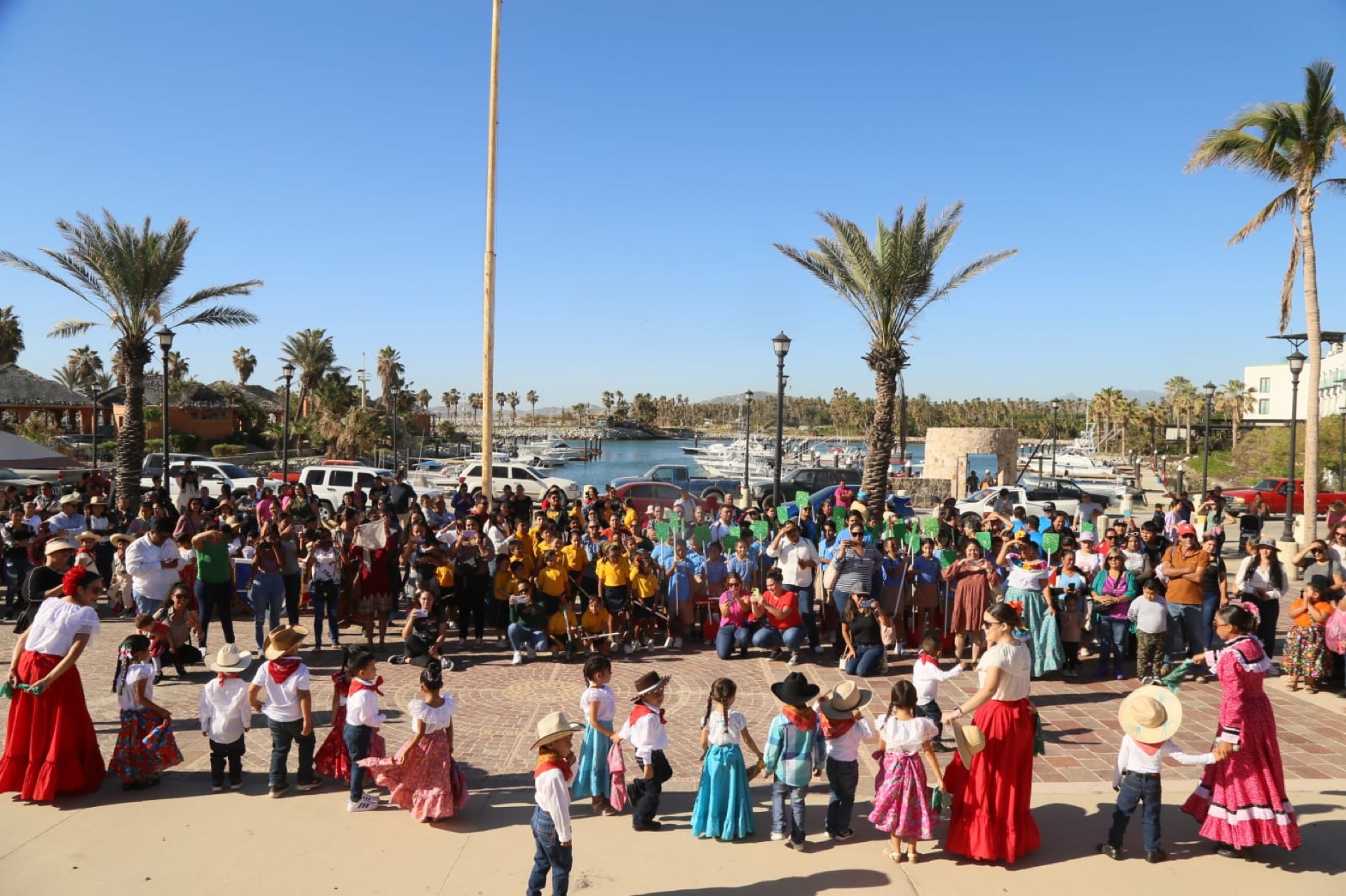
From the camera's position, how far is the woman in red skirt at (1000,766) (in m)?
5.33

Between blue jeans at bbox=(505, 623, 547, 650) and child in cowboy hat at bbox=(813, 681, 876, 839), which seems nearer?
child in cowboy hat at bbox=(813, 681, 876, 839)

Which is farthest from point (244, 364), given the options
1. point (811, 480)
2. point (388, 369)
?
point (811, 480)

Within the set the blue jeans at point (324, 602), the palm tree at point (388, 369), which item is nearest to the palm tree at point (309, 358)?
the palm tree at point (388, 369)

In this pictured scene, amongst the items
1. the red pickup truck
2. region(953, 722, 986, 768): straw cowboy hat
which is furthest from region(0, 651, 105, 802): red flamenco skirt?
the red pickup truck

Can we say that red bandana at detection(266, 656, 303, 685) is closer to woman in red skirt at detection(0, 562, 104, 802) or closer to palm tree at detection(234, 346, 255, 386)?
woman in red skirt at detection(0, 562, 104, 802)

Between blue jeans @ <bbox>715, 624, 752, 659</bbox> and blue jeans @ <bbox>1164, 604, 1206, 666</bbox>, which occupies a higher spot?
blue jeans @ <bbox>1164, 604, 1206, 666</bbox>

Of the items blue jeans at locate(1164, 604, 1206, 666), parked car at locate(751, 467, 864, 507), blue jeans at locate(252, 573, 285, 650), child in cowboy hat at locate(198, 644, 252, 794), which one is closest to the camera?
child in cowboy hat at locate(198, 644, 252, 794)

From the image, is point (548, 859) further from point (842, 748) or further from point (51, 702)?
point (51, 702)

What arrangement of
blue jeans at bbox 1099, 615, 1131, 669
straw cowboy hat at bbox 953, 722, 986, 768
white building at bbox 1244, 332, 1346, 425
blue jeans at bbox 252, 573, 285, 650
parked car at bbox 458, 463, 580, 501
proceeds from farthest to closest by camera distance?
white building at bbox 1244, 332, 1346, 425 → parked car at bbox 458, 463, 580, 501 → blue jeans at bbox 252, 573, 285, 650 → blue jeans at bbox 1099, 615, 1131, 669 → straw cowboy hat at bbox 953, 722, 986, 768

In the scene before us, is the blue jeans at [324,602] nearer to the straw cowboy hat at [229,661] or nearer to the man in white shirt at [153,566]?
the man in white shirt at [153,566]

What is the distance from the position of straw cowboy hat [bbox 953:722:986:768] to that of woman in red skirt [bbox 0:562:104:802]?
5.88 meters

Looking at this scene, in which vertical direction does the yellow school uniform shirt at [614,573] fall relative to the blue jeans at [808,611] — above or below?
above

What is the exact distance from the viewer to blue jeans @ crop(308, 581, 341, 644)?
10.3 meters

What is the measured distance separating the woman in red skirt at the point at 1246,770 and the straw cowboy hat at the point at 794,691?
2540 mm
